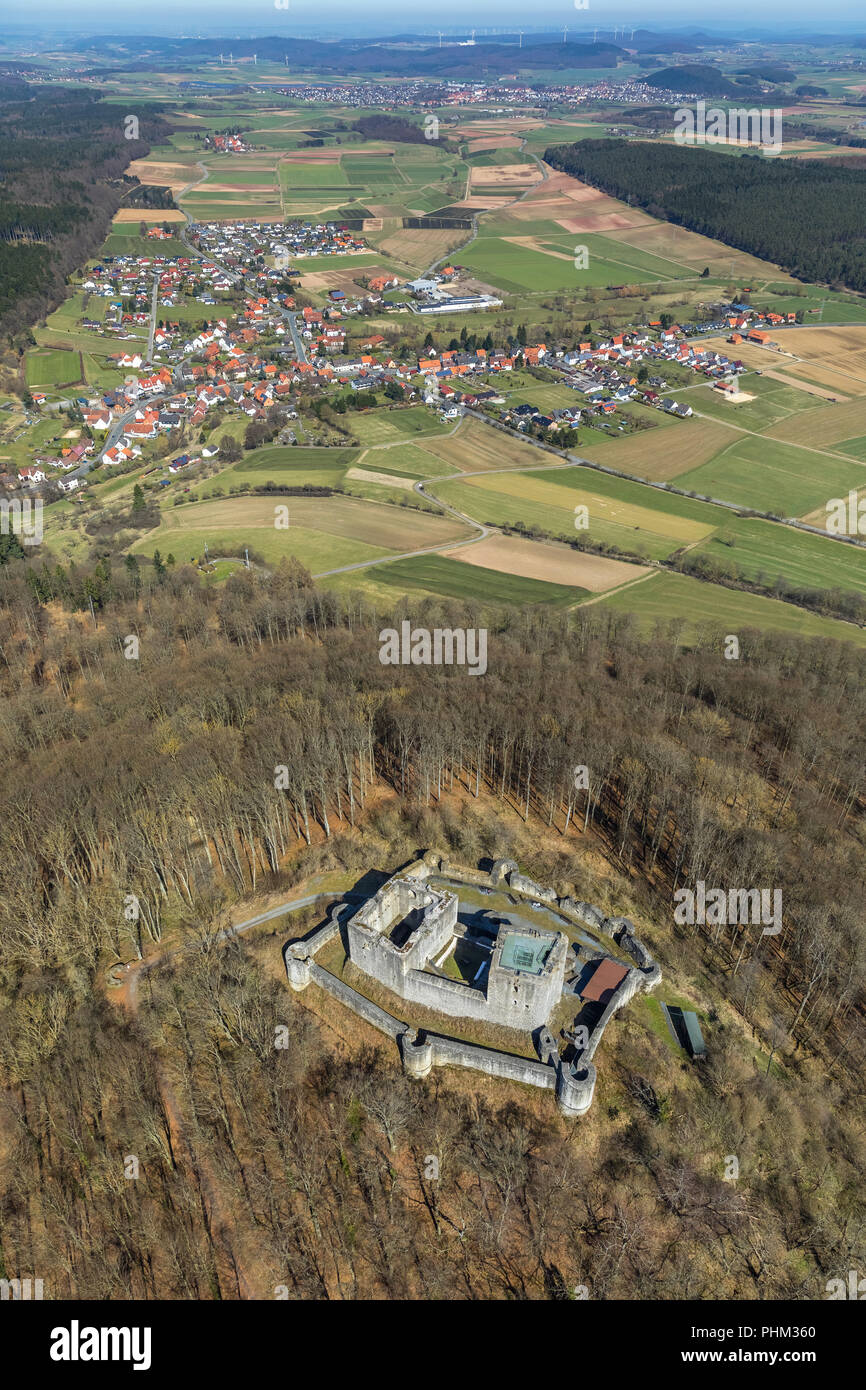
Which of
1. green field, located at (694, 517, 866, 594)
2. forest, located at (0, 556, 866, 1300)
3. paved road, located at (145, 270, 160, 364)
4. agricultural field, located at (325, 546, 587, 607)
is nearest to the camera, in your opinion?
forest, located at (0, 556, 866, 1300)

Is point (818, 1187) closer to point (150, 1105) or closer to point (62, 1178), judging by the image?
point (150, 1105)

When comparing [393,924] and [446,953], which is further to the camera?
[393,924]

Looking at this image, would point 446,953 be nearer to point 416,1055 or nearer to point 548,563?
point 416,1055

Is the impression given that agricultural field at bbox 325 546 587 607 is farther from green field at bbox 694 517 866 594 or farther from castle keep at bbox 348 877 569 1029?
castle keep at bbox 348 877 569 1029

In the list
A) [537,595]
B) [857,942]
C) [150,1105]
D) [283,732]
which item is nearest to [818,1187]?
[857,942]

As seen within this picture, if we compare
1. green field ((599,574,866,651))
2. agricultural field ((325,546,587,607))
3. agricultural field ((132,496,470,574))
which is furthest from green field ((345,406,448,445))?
green field ((599,574,866,651))

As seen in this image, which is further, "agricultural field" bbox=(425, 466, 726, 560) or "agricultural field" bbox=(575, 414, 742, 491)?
"agricultural field" bbox=(575, 414, 742, 491)

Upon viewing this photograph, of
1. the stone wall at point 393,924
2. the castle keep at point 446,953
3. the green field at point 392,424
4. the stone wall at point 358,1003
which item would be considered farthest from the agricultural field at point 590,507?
the stone wall at point 358,1003

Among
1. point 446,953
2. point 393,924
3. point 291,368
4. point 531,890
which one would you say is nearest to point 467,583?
point 531,890
